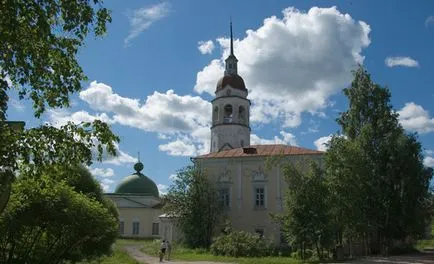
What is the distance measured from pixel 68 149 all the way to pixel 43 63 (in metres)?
1.37

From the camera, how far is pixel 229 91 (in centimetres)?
5278

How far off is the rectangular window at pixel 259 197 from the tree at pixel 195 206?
10.5 feet

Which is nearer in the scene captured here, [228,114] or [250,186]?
[250,186]

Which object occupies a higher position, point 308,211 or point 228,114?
point 228,114

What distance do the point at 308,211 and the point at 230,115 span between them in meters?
27.4

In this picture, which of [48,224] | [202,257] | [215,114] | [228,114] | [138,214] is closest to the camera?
[48,224]

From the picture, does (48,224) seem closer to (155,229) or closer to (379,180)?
(379,180)

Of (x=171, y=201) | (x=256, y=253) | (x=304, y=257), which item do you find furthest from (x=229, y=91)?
(x=304, y=257)

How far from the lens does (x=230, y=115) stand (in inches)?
2090

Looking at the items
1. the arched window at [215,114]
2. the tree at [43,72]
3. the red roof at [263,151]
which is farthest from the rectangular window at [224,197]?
the tree at [43,72]

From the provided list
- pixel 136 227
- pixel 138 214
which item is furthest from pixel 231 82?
pixel 136 227

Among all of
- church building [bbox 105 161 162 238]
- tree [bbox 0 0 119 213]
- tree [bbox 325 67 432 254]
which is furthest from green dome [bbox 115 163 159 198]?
tree [bbox 0 0 119 213]

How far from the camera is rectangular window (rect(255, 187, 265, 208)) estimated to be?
40594 millimetres

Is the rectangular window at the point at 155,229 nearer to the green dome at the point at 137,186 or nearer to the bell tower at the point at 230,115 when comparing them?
the green dome at the point at 137,186
